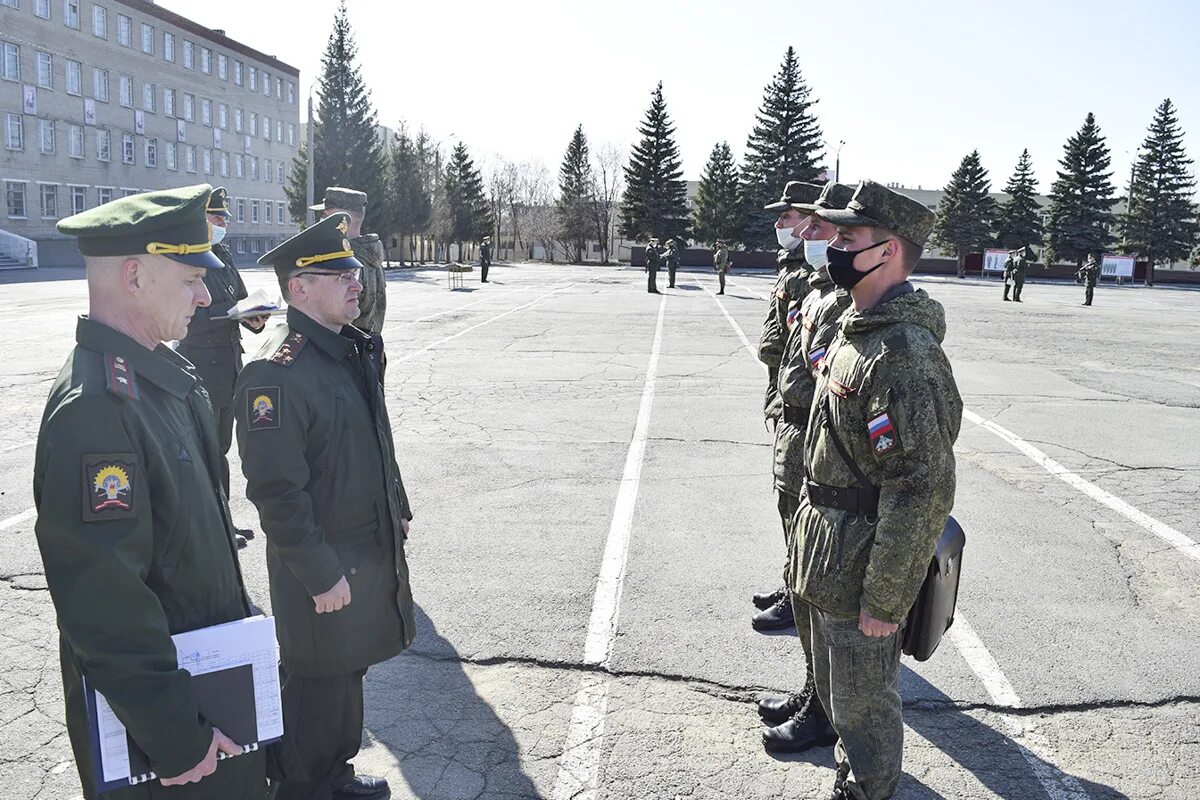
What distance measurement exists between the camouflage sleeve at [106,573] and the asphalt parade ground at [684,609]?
65mm

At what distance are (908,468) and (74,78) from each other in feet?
200

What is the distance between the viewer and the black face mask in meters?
3.09

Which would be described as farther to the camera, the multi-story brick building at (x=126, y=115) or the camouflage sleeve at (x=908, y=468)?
the multi-story brick building at (x=126, y=115)

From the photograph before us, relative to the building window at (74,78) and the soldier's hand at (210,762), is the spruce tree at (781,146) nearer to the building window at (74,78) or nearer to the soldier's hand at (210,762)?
the building window at (74,78)

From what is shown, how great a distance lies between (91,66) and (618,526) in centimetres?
5917

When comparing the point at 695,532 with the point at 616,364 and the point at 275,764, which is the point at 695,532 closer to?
the point at 275,764

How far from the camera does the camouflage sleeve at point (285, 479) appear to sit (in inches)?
117

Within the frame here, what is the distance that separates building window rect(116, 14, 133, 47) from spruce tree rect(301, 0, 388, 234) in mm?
11791

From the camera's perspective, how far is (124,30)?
182 ft

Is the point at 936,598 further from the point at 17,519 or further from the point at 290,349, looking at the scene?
the point at 17,519

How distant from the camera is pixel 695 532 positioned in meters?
6.43

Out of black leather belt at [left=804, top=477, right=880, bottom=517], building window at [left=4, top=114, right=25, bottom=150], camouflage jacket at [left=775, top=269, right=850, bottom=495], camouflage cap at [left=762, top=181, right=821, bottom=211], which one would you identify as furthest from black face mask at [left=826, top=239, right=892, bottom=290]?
building window at [left=4, top=114, right=25, bottom=150]

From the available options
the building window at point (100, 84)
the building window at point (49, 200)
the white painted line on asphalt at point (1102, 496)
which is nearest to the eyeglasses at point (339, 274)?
the white painted line on asphalt at point (1102, 496)

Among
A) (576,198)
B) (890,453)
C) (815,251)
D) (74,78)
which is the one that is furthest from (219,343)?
(576,198)
